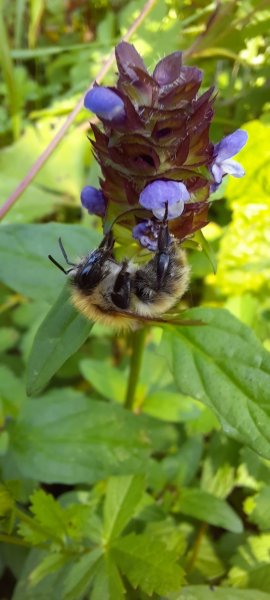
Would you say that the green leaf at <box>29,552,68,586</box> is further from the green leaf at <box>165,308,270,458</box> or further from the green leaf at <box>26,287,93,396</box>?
the green leaf at <box>165,308,270,458</box>

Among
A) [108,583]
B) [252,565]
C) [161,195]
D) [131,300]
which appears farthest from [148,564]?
[161,195]

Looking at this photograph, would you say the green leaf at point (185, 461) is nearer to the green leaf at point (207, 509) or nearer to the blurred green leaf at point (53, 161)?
the green leaf at point (207, 509)

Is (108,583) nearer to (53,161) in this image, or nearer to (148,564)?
(148,564)

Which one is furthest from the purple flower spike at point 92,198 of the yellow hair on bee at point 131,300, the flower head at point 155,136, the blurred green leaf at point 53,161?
the blurred green leaf at point 53,161

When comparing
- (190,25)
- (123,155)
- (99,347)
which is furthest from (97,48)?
(123,155)

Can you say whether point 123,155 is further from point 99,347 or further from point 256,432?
point 99,347

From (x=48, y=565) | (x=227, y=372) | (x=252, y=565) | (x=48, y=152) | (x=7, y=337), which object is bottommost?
(x=252, y=565)

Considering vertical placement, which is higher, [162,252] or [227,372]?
[162,252]
